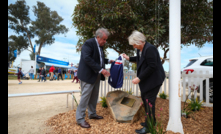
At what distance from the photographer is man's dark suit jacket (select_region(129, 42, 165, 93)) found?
2.13 metres

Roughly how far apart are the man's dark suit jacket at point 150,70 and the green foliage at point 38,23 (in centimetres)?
3032

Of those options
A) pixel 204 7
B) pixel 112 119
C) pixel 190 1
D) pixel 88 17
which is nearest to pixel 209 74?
pixel 204 7

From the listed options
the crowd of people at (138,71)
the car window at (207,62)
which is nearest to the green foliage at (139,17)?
the car window at (207,62)

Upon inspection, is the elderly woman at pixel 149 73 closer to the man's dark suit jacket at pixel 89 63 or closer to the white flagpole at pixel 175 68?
the white flagpole at pixel 175 68

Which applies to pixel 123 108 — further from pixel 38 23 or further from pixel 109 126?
pixel 38 23

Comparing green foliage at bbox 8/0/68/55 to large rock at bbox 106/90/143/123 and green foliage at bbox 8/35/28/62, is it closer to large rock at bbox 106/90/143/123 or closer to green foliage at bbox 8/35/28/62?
green foliage at bbox 8/35/28/62

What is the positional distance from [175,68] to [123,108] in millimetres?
1331

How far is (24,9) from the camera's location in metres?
25.2

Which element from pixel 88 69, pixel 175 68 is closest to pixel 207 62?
pixel 175 68

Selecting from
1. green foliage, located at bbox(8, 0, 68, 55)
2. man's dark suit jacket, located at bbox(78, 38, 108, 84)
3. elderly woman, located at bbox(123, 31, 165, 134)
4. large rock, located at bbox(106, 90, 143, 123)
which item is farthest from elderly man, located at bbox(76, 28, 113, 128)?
green foliage, located at bbox(8, 0, 68, 55)

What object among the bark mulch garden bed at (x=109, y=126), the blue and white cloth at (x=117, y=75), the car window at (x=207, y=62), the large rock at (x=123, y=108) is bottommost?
the bark mulch garden bed at (x=109, y=126)

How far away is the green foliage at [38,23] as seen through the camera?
2497 cm

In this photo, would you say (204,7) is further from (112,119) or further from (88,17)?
(112,119)
